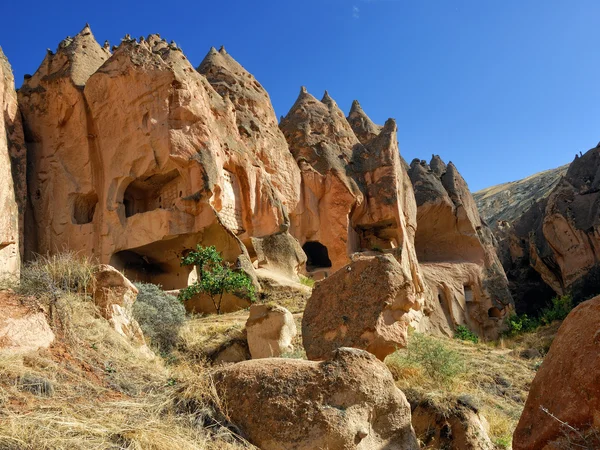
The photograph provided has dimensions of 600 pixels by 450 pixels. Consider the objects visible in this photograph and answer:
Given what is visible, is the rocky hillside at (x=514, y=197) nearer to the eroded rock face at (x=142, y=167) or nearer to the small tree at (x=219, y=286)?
the eroded rock face at (x=142, y=167)

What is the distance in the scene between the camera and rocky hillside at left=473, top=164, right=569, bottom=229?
172 feet

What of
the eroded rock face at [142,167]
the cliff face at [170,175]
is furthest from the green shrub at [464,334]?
the eroded rock face at [142,167]

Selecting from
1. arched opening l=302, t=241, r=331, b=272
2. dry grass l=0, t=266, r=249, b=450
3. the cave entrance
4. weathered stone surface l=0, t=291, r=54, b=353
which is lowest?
dry grass l=0, t=266, r=249, b=450

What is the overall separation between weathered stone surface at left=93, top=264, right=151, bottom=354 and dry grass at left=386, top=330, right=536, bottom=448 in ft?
11.3

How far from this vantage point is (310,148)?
77.3 ft

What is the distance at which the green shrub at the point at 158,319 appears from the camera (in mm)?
8438

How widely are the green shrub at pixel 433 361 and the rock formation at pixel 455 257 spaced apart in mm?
16062

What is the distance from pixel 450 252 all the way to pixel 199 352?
21.2 meters

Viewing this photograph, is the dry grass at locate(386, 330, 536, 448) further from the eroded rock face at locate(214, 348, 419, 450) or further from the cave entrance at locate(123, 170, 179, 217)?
the cave entrance at locate(123, 170, 179, 217)

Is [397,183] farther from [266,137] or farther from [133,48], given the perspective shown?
[133,48]

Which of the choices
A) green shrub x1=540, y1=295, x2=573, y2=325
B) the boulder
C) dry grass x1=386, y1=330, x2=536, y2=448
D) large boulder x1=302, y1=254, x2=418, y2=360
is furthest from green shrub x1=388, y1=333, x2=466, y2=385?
green shrub x1=540, y1=295, x2=573, y2=325

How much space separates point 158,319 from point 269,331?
1.86m

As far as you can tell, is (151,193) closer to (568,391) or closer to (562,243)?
(568,391)

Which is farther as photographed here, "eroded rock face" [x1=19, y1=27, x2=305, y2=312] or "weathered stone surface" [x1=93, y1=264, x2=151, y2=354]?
"eroded rock face" [x1=19, y1=27, x2=305, y2=312]
